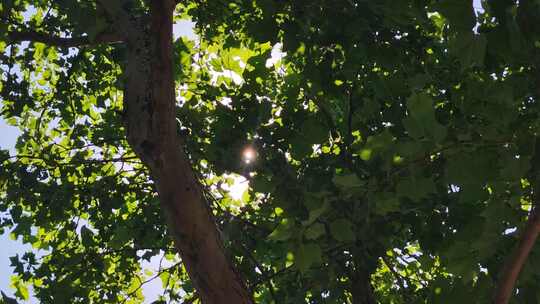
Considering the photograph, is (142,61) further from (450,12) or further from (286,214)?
(450,12)

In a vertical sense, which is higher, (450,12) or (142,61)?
(142,61)

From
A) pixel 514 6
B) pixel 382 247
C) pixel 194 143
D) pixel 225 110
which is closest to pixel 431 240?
pixel 382 247

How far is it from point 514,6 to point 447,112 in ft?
7.35

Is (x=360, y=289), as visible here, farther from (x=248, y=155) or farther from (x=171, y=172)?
(x=171, y=172)

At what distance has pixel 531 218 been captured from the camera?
1.81m

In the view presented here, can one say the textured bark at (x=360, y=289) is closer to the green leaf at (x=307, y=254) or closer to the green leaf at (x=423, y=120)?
the green leaf at (x=307, y=254)

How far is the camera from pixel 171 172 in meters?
2.84

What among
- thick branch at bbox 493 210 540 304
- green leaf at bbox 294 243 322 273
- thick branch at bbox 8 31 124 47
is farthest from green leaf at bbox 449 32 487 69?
thick branch at bbox 8 31 124 47

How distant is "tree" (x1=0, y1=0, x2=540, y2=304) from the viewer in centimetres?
198

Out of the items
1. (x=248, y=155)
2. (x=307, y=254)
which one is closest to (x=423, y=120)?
(x=307, y=254)

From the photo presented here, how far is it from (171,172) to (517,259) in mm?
1704

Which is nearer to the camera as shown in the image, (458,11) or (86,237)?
(458,11)

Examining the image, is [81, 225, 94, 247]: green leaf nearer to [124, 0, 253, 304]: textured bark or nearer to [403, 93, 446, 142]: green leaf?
[124, 0, 253, 304]: textured bark

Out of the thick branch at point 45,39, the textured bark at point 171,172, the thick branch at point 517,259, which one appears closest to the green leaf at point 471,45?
the thick branch at point 517,259
